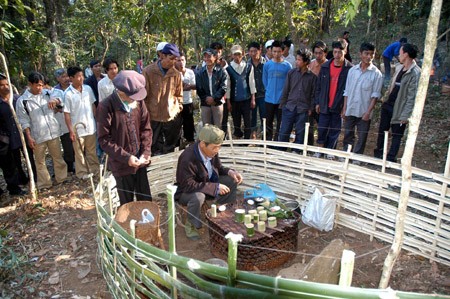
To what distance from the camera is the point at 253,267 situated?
3.37 m

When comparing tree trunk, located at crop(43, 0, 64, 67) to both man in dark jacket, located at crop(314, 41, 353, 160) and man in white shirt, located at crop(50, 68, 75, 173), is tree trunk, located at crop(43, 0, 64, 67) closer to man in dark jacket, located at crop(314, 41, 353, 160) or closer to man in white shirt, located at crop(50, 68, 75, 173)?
man in white shirt, located at crop(50, 68, 75, 173)

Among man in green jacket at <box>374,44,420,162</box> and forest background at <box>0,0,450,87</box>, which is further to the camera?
forest background at <box>0,0,450,87</box>

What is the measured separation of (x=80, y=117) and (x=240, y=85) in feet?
8.71

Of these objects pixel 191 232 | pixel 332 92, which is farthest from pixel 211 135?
pixel 332 92

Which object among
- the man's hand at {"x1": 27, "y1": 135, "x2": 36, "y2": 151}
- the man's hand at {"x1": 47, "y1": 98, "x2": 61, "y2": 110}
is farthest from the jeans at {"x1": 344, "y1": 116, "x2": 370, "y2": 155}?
the man's hand at {"x1": 27, "y1": 135, "x2": 36, "y2": 151}

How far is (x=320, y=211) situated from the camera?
394 cm

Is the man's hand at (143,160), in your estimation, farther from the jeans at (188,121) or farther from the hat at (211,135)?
the jeans at (188,121)

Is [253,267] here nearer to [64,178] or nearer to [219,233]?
[219,233]

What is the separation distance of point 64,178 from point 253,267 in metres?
3.46

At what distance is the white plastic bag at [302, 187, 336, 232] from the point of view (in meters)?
3.93

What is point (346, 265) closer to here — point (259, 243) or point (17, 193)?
point (259, 243)

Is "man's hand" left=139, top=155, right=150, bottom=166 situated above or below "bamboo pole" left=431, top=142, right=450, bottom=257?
above

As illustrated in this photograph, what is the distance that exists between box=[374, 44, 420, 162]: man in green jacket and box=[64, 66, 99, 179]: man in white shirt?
4.24 metres

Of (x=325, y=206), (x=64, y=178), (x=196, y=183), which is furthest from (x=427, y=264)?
(x=64, y=178)
